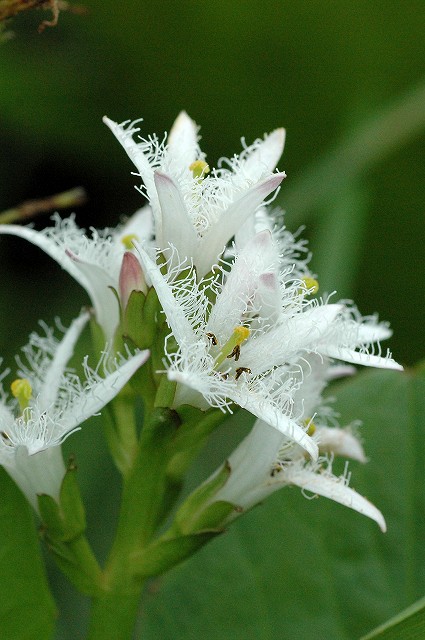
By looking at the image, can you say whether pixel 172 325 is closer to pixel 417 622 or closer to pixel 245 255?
pixel 245 255

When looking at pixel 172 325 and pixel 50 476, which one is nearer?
pixel 172 325

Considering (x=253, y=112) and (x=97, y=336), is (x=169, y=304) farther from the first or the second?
(x=253, y=112)

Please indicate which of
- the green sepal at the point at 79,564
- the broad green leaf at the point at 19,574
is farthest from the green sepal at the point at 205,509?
the broad green leaf at the point at 19,574

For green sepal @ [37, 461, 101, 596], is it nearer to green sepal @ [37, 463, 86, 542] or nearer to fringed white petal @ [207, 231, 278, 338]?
green sepal @ [37, 463, 86, 542]

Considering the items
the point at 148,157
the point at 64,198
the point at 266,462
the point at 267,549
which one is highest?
the point at 64,198

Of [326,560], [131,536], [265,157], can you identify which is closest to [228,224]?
[265,157]

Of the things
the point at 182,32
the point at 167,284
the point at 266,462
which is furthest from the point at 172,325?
the point at 182,32

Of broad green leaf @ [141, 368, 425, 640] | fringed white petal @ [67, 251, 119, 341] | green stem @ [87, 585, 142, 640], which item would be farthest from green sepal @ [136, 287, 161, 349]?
broad green leaf @ [141, 368, 425, 640]
